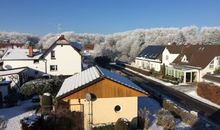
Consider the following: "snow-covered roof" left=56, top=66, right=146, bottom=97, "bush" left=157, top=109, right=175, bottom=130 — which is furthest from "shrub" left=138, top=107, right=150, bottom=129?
"snow-covered roof" left=56, top=66, right=146, bottom=97

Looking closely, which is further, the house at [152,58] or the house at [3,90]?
the house at [152,58]

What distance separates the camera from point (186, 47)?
54.5m

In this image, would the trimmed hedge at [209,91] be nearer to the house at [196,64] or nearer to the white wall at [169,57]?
A: the house at [196,64]

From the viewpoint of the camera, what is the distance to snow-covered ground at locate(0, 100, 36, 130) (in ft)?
70.5

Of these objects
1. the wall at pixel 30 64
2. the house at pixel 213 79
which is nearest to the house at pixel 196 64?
the house at pixel 213 79

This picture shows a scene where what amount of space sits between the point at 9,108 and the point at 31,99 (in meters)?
3.99

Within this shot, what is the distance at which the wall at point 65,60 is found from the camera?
4584 cm

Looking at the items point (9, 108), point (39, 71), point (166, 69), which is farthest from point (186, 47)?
point (9, 108)

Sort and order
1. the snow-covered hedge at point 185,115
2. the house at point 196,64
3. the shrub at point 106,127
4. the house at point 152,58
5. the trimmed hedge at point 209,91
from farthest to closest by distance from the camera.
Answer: the house at point 152,58 → the house at point 196,64 → the trimmed hedge at point 209,91 → the snow-covered hedge at point 185,115 → the shrub at point 106,127

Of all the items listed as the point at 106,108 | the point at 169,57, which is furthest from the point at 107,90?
the point at 169,57

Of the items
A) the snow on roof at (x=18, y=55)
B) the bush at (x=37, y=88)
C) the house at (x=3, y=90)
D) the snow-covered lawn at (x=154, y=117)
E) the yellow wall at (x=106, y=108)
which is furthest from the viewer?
the snow on roof at (x=18, y=55)

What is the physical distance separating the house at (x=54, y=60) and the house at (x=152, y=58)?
21491 mm

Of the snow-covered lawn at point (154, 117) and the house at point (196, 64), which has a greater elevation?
the house at point (196, 64)

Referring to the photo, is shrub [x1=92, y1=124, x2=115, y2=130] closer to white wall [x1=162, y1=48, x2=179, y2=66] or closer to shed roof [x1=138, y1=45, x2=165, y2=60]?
white wall [x1=162, y1=48, x2=179, y2=66]
